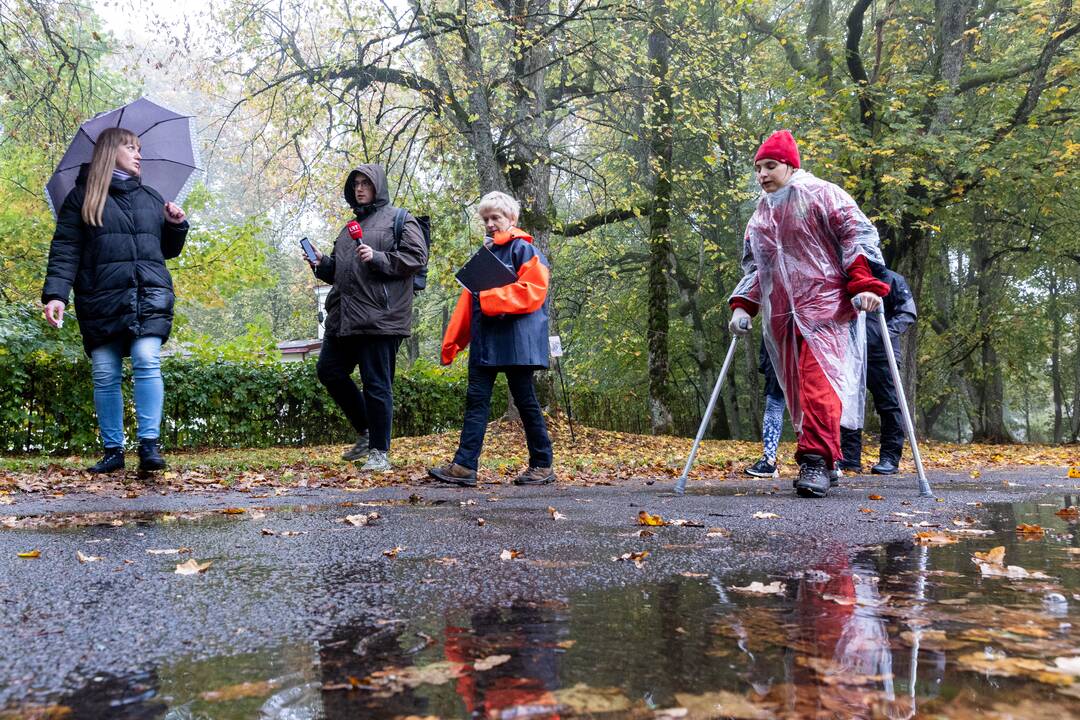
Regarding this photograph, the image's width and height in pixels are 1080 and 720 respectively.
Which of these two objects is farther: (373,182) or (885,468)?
(885,468)

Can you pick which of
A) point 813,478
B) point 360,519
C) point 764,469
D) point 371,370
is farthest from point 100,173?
point 764,469

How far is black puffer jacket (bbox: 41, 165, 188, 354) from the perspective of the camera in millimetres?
5676

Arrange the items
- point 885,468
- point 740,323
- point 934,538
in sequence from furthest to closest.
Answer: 1. point 885,468
2. point 740,323
3. point 934,538

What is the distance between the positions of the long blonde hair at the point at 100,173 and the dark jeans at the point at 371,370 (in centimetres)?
182

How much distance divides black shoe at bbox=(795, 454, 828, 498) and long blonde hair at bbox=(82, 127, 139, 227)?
4706mm

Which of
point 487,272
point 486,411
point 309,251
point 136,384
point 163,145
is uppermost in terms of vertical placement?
point 163,145

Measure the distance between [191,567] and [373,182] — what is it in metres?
4.43

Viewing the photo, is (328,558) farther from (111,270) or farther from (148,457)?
(111,270)

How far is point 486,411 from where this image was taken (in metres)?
6.11

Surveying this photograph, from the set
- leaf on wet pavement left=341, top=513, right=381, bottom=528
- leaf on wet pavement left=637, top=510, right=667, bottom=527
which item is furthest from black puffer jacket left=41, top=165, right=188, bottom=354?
leaf on wet pavement left=637, top=510, right=667, bottom=527

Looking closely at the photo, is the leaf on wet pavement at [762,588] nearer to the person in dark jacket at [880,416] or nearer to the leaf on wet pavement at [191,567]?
the leaf on wet pavement at [191,567]

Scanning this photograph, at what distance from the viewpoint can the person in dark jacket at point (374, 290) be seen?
6.48 m

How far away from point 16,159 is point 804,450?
1556 centimetres

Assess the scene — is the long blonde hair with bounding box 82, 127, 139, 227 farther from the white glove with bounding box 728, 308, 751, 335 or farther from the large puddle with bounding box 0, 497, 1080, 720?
the large puddle with bounding box 0, 497, 1080, 720
